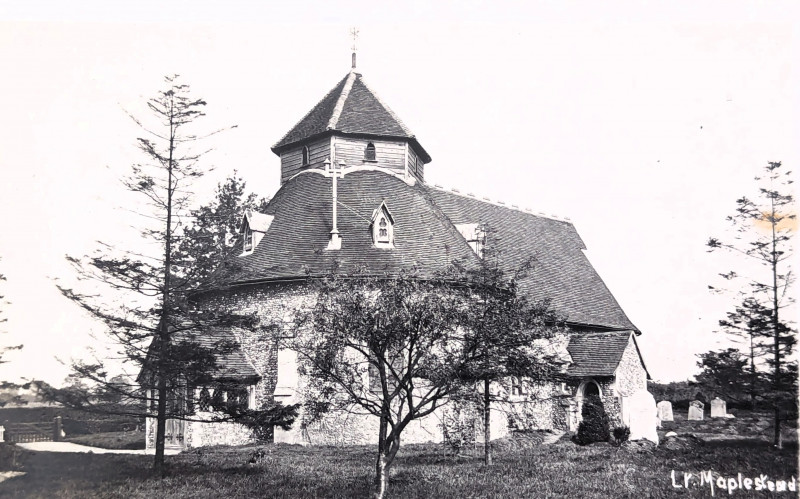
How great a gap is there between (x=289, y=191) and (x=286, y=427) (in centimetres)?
1364

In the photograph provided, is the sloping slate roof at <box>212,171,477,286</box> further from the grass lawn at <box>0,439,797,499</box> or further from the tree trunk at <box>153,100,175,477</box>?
the grass lawn at <box>0,439,797,499</box>

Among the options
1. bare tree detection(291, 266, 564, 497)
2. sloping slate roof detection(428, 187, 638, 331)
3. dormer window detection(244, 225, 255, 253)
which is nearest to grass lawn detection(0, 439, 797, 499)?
bare tree detection(291, 266, 564, 497)

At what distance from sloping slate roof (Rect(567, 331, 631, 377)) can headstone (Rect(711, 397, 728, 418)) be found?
973 cm

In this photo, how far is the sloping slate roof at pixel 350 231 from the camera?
84.4 ft

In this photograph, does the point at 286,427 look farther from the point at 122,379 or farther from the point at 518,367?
the point at 518,367

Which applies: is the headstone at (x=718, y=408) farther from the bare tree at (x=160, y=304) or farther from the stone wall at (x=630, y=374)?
the bare tree at (x=160, y=304)

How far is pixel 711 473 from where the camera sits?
15969 millimetres

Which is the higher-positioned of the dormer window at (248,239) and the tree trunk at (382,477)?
the dormer window at (248,239)

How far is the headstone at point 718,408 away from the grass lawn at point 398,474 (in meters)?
14.6

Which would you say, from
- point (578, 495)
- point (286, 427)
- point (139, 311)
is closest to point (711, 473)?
point (578, 495)

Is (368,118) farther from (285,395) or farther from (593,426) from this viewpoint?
(593,426)

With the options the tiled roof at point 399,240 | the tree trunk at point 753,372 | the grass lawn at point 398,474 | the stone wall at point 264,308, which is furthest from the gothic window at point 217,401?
the tree trunk at point 753,372

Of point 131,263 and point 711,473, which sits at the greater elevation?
point 131,263

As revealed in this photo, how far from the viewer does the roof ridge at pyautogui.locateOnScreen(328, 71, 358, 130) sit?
2944 cm
